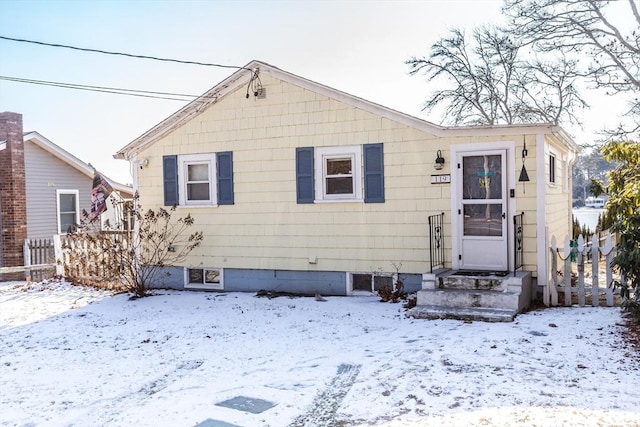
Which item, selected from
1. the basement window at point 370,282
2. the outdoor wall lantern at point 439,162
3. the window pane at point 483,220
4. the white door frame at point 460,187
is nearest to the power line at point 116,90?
the basement window at point 370,282

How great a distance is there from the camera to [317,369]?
594 centimetres

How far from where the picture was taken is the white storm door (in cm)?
918

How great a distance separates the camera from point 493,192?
9.27 meters

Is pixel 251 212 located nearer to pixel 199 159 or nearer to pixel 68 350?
pixel 199 159

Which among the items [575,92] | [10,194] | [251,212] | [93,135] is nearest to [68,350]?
[251,212]

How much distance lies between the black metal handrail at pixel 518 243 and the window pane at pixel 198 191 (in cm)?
645

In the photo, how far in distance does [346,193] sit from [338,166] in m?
0.56

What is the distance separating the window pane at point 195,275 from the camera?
11961mm

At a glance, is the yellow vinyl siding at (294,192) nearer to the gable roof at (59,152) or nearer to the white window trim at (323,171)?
the white window trim at (323,171)

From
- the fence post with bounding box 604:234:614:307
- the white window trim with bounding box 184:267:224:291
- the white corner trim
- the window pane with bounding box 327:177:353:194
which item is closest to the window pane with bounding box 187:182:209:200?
the white window trim with bounding box 184:267:224:291

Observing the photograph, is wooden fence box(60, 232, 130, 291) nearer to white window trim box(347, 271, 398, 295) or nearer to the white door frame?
white window trim box(347, 271, 398, 295)

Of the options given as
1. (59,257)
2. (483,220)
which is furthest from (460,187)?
(59,257)

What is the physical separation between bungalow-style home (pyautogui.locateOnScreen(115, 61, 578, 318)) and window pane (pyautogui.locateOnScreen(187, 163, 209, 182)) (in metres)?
0.03

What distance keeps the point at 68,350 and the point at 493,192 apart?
7184 mm
